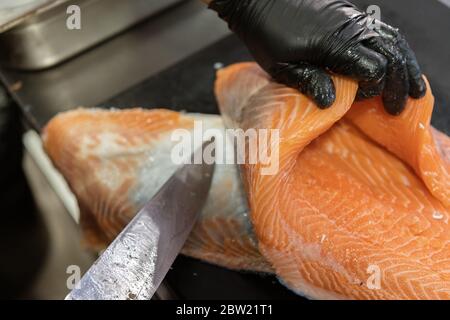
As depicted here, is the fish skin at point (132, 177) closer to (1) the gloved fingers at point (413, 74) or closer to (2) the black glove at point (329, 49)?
(2) the black glove at point (329, 49)

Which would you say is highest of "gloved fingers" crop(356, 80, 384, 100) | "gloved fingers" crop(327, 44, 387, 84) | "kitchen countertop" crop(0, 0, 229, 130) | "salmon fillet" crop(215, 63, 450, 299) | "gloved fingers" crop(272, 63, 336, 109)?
"gloved fingers" crop(327, 44, 387, 84)

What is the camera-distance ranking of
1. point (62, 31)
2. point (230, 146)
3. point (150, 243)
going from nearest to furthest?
point (150, 243) < point (230, 146) < point (62, 31)

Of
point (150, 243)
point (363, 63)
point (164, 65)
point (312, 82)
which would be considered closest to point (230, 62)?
point (164, 65)

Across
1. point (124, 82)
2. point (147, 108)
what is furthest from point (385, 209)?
point (124, 82)

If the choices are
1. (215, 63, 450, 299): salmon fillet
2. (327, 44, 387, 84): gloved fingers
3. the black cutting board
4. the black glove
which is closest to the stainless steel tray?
the black cutting board

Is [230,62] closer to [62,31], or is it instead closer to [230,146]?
[230,146]

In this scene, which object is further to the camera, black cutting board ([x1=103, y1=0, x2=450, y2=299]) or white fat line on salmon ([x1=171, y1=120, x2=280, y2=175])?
black cutting board ([x1=103, y1=0, x2=450, y2=299])

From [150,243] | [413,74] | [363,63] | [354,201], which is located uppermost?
[363,63]

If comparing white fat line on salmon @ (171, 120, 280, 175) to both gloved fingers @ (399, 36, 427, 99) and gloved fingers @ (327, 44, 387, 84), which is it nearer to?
gloved fingers @ (327, 44, 387, 84)
